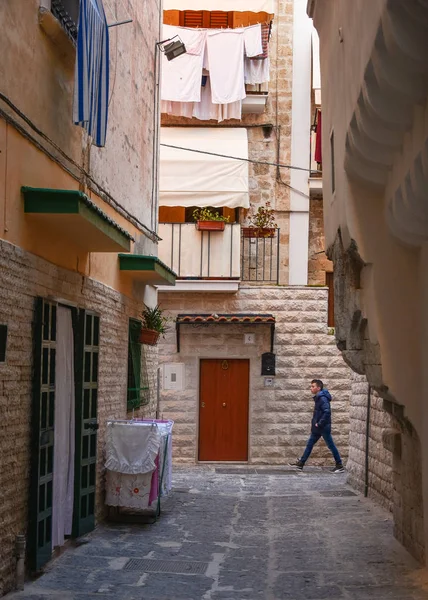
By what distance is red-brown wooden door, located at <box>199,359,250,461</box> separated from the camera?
18953 millimetres

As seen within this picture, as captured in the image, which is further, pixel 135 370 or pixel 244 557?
pixel 135 370

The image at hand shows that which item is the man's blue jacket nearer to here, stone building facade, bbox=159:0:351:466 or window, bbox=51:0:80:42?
stone building facade, bbox=159:0:351:466

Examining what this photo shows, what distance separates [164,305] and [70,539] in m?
9.83

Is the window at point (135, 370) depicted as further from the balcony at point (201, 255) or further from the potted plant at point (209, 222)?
the potted plant at point (209, 222)

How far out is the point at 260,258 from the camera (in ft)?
64.5

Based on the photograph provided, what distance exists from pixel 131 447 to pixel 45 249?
3108mm

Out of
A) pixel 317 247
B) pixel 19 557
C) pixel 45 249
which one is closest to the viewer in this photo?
pixel 19 557

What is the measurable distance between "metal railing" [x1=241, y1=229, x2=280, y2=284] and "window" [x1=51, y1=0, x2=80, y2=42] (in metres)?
11.0

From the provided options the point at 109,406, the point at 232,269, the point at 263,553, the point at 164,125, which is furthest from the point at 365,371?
the point at 164,125

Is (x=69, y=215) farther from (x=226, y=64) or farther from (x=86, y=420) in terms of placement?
(x=226, y=64)

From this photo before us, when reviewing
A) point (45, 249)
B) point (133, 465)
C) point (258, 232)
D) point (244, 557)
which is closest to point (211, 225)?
point (258, 232)

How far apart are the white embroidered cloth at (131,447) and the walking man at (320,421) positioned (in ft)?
22.2

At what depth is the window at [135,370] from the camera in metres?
12.6

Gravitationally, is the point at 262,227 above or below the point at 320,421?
above
